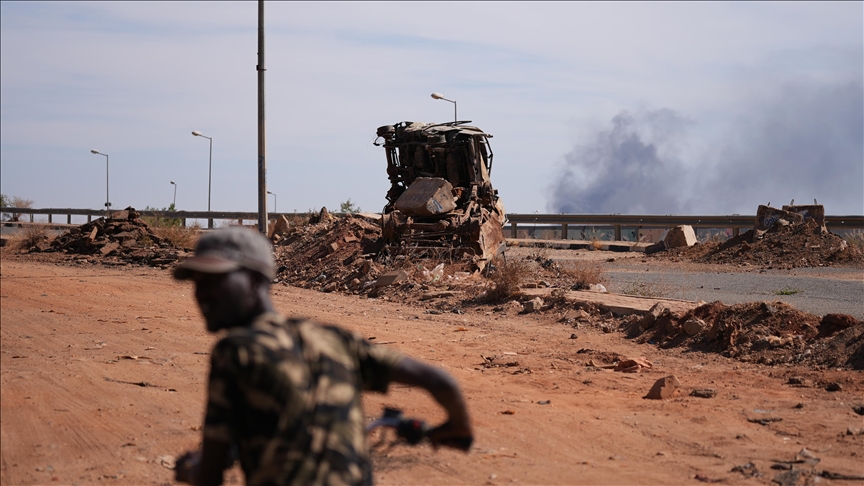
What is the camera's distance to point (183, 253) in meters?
21.5

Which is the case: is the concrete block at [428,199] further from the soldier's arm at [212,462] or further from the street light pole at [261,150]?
the soldier's arm at [212,462]

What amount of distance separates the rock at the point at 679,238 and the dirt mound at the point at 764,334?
1621 centimetres

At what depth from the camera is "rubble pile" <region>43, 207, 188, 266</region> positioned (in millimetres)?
21219

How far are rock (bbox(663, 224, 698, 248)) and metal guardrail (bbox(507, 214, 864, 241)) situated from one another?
3193mm

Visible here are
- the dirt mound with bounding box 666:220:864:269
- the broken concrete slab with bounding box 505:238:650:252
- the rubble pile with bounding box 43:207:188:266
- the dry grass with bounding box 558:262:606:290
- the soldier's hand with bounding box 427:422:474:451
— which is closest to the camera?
the soldier's hand with bounding box 427:422:474:451

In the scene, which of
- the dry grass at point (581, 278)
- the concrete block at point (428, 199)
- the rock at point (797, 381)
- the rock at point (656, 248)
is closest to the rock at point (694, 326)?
the rock at point (797, 381)

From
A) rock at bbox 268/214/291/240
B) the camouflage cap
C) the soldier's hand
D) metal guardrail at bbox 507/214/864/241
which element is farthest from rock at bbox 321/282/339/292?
metal guardrail at bbox 507/214/864/241

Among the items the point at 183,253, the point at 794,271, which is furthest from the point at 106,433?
the point at 794,271

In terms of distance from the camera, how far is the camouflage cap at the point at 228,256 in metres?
2.60

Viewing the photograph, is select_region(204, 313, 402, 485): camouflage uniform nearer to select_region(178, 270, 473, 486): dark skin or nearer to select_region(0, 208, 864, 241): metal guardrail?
select_region(178, 270, 473, 486): dark skin

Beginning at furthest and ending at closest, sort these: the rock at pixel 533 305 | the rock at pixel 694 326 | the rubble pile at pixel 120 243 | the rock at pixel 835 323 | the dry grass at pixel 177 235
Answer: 1. the dry grass at pixel 177 235
2. the rubble pile at pixel 120 243
3. the rock at pixel 533 305
4. the rock at pixel 694 326
5. the rock at pixel 835 323

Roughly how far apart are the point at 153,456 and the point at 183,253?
16.3 metres

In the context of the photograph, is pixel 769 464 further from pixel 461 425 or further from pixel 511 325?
pixel 511 325

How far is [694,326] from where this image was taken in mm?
11742
